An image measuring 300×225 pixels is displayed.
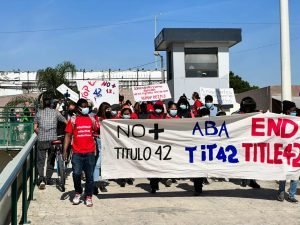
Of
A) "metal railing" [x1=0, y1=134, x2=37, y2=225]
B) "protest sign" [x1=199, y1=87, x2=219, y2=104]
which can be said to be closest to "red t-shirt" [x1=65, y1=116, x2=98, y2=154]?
"metal railing" [x1=0, y1=134, x2=37, y2=225]

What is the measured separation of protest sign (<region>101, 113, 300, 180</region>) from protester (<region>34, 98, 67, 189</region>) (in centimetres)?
156

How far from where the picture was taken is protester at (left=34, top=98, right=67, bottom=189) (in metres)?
10.0

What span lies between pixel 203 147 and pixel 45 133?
328cm

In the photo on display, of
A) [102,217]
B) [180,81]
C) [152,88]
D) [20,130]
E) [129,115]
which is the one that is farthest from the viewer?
[180,81]

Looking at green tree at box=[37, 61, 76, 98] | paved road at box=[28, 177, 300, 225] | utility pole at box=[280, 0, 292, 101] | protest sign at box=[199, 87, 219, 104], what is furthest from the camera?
green tree at box=[37, 61, 76, 98]

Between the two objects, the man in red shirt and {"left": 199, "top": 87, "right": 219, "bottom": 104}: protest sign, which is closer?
the man in red shirt

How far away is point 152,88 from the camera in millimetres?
16047

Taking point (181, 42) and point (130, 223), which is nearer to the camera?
point (130, 223)

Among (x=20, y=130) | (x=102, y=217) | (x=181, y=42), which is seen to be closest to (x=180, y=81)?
(x=181, y=42)

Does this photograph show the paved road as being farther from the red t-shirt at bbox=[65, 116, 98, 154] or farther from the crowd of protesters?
the red t-shirt at bbox=[65, 116, 98, 154]

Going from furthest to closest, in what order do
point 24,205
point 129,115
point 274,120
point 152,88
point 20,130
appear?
point 20,130 → point 152,88 → point 129,115 → point 274,120 → point 24,205

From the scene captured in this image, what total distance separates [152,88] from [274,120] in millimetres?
7535

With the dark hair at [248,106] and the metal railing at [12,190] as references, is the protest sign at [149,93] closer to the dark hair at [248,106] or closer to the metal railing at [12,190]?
the dark hair at [248,106]

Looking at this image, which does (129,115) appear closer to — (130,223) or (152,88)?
(130,223)
